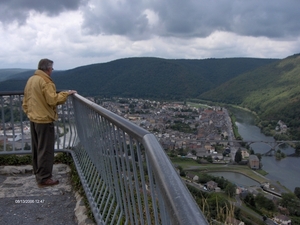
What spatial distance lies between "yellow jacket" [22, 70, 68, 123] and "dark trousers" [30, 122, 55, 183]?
0.34ft

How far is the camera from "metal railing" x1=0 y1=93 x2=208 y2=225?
1.00 meters

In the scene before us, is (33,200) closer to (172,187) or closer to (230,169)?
(172,187)

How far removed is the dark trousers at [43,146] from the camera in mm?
3889

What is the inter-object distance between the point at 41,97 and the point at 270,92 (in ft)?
229

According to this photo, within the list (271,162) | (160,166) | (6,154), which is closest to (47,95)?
(6,154)

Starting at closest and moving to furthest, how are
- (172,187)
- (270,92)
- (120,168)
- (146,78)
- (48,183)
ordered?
(172,187) → (120,168) → (48,183) → (270,92) → (146,78)

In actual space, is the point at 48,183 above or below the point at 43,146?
below

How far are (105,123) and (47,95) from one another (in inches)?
55.3

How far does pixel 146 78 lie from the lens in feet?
265

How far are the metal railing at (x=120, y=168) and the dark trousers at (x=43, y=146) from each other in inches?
16.2

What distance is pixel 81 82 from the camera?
65.5 m

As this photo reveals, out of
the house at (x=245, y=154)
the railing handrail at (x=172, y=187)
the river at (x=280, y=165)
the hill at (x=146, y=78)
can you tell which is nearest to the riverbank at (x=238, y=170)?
the river at (x=280, y=165)

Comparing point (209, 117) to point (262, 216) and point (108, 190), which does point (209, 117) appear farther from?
point (108, 190)

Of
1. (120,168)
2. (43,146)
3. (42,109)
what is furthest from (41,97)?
(120,168)
